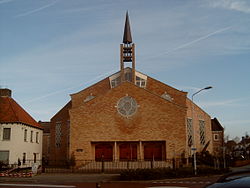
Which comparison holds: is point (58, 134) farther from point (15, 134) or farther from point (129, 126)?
point (129, 126)

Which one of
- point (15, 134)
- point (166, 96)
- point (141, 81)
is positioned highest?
point (141, 81)

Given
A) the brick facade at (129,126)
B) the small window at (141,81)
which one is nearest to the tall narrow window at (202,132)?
the small window at (141,81)

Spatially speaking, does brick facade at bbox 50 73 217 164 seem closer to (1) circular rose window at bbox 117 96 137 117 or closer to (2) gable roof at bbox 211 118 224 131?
(1) circular rose window at bbox 117 96 137 117

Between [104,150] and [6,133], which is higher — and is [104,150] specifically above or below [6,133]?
below

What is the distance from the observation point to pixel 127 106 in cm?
3516

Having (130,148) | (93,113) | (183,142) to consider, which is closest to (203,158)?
(183,142)

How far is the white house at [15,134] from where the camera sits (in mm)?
31372

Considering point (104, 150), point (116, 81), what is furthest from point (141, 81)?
point (104, 150)

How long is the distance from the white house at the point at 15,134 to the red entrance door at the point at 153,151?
12.6 meters

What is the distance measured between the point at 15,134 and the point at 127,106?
13.3 meters

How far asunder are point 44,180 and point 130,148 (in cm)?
1523

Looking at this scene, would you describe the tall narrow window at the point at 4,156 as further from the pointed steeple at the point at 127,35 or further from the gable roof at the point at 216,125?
the gable roof at the point at 216,125

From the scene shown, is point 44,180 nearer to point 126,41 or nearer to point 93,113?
point 93,113

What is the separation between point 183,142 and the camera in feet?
108
